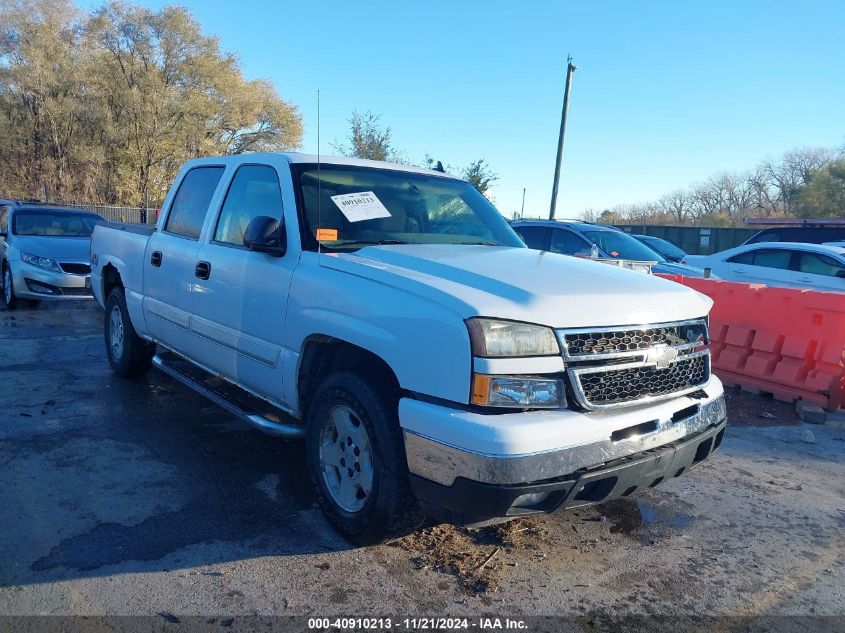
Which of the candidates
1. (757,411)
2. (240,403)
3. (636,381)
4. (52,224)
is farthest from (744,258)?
(52,224)

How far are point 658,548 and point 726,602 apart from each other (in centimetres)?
51

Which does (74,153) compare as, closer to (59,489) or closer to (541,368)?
(59,489)

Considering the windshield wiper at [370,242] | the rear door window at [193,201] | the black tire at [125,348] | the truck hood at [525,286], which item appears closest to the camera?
the truck hood at [525,286]

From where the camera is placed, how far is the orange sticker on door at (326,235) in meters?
3.80

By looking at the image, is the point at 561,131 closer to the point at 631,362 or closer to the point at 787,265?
the point at 787,265

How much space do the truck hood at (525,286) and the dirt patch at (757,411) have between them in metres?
3.08

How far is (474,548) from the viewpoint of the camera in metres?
3.47

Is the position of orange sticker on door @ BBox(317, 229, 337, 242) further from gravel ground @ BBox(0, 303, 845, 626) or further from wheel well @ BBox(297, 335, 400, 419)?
gravel ground @ BBox(0, 303, 845, 626)

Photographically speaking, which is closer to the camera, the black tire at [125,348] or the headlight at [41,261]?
the black tire at [125,348]

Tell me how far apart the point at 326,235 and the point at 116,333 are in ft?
12.2

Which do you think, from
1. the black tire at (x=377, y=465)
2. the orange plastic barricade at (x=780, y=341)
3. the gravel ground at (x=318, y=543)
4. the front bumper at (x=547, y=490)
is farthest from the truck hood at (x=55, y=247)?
the front bumper at (x=547, y=490)

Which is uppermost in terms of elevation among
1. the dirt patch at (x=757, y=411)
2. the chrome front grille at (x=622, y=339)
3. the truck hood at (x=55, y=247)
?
the chrome front grille at (x=622, y=339)

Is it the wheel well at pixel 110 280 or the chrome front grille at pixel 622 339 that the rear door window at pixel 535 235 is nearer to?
the wheel well at pixel 110 280

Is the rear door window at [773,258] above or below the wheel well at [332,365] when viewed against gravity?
above
